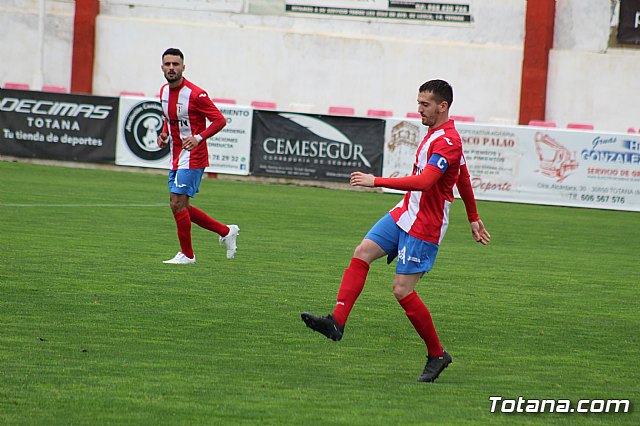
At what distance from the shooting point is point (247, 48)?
32.3 metres

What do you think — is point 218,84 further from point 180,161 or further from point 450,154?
point 450,154

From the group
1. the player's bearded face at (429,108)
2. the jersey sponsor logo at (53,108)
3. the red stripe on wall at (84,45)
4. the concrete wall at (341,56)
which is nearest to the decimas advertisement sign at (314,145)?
the jersey sponsor logo at (53,108)

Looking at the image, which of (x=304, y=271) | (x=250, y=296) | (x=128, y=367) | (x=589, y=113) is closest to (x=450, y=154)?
(x=128, y=367)

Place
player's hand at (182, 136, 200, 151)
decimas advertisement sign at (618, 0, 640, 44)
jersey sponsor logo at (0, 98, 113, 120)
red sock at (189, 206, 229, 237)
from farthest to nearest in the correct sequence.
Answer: decimas advertisement sign at (618, 0, 640, 44) < jersey sponsor logo at (0, 98, 113, 120) < red sock at (189, 206, 229, 237) < player's hand at (182, 136, 200, 151)

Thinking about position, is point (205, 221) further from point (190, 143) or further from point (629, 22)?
point (629, 22)

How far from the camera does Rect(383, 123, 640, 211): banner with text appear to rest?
73.4ft

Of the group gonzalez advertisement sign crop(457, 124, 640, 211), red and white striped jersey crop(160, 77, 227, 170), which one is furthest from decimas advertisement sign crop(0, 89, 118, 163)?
red and white striped jersey crop(160, 77, 227, 170)

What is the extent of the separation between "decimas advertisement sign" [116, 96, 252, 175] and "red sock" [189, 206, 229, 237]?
12.3 metres

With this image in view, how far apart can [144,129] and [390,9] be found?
9875 mm

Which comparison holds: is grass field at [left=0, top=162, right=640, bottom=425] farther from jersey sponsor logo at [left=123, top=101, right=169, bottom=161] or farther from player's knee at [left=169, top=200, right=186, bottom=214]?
jersey sponsor logo at [left=123, top=101, right=169, bottom=161]

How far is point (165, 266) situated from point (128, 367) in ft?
15.4

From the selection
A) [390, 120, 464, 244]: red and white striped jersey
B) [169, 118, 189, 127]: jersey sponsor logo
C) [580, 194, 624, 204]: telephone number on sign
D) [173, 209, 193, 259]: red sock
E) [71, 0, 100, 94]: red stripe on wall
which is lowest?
[173, 209, 193, 259]: red sock

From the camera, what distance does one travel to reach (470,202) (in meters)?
7.12

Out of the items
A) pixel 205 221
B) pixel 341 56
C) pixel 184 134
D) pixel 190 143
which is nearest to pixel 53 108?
pixel 341 56
